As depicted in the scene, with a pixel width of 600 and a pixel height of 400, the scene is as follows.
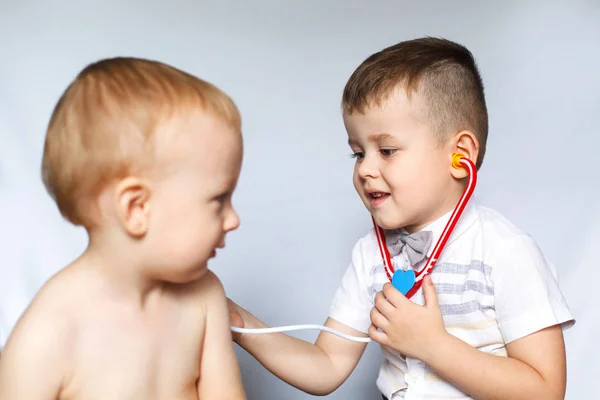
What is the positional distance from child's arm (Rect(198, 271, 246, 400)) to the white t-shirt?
35 cm

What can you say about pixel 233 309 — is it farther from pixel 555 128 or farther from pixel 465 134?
pixel 555 128

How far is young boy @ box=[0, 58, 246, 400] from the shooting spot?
1032mm

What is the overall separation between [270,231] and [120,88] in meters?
1.01

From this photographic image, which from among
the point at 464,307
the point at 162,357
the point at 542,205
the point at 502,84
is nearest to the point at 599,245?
the point at 542,205

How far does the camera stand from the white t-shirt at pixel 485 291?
133 cm

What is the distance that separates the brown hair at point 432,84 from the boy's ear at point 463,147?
0.6 inches

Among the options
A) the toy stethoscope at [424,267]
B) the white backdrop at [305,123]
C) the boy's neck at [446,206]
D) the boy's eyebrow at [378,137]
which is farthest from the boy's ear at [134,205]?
the white backdrop at [305,123]

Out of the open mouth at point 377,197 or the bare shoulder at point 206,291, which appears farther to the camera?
the open mouth at point 377,197

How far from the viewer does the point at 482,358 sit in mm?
1320

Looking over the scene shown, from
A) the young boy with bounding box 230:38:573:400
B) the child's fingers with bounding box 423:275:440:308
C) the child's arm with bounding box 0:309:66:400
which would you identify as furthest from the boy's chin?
the child's arm with bounding box 0:309:66:400

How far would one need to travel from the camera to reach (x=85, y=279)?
3.59 ft

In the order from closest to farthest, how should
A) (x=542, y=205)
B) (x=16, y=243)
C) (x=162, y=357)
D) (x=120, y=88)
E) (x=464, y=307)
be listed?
(x=120, y=88) → (x=162, y=357) → (x=464, y=307) → (x=16, y=243) → (x=542, y=205)

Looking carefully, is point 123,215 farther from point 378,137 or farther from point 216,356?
point 378,137

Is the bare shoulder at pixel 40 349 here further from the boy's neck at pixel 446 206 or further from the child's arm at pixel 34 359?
the boy's neck at pixel 446 206
